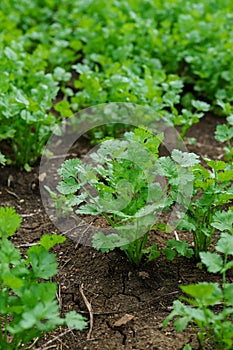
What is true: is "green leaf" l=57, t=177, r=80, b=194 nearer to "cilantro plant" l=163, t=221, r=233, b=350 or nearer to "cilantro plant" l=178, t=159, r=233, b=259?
"cilantro plant" l=178, t=159, r=233, b=259

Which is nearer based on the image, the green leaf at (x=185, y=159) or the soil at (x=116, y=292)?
the soil at (x=116, y=292)

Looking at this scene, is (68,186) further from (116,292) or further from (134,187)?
(116,292)

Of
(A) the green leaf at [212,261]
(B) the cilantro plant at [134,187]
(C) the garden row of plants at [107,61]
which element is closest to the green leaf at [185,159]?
(B) the cilantro plant at [134,187]

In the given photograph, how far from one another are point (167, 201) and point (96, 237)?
0.32 meters

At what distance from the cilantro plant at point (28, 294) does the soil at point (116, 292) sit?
312 mm

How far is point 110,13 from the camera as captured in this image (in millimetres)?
4457

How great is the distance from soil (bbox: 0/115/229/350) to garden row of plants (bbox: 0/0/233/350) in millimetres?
72

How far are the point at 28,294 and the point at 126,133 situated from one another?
98 cm

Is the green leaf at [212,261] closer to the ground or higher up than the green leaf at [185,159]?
closer to the ground

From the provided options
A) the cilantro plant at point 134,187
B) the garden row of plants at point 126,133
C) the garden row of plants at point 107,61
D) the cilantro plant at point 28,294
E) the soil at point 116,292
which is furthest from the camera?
the garden row of plants at point 107,61

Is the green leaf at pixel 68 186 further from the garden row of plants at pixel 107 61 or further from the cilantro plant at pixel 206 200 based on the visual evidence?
the garden row of plants at pixel 107 61

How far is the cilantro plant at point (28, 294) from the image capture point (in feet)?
6.27

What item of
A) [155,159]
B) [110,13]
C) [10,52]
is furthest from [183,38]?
[155,159]

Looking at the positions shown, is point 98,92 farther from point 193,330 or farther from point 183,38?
point 193,330
